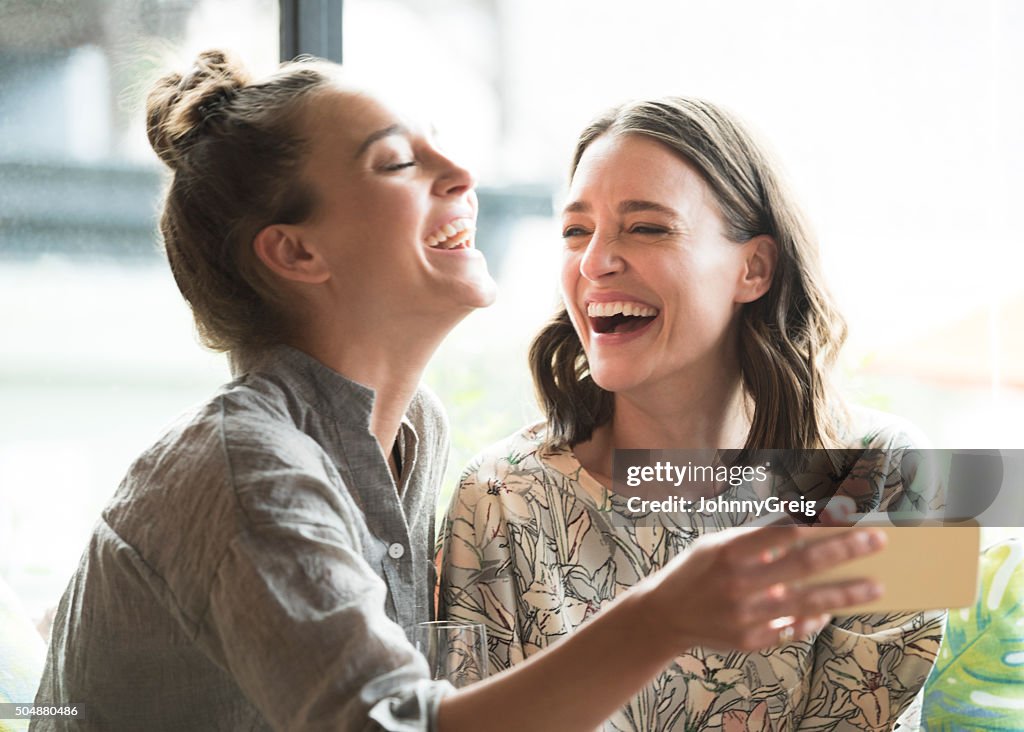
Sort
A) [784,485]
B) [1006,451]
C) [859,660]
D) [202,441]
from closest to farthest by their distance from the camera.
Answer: [202,441], [859,660], [784,485], [1006,451]

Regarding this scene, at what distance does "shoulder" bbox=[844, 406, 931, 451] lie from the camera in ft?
3.77

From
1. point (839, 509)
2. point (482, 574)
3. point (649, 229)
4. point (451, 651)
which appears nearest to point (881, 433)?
point (839, 509)

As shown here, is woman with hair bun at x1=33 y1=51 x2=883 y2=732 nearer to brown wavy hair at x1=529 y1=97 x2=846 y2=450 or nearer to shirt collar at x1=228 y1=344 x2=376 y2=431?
shirt collar at x1=228 y1=344 x2=376 y2=431

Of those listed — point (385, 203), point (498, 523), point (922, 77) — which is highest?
point (922, 77)

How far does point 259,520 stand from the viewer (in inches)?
29.7

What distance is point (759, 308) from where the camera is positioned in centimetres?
123

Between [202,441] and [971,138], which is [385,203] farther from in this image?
[971,138]

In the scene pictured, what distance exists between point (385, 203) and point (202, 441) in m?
0.27

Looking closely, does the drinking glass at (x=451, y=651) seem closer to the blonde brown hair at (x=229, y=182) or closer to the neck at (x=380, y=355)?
the neck at (x=380, y=355)

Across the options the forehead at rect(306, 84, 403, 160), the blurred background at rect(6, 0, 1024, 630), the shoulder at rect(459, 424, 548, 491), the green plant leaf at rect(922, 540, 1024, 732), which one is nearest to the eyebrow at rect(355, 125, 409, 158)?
the forehead at rect(306, 84, 403, 160)

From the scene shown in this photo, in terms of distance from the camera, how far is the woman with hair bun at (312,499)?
69 centimetres

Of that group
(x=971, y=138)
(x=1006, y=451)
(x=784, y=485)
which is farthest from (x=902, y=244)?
(x=784, y=485)

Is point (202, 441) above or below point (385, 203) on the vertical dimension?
below

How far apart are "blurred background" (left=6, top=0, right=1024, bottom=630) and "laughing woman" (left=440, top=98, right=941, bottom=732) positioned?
7.7 inches
